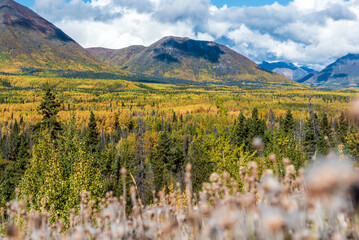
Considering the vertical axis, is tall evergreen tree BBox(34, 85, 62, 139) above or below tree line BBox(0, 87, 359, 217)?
above

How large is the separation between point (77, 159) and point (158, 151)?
5214 cm

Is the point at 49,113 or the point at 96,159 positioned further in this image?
the point at 49,113

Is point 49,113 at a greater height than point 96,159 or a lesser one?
greater

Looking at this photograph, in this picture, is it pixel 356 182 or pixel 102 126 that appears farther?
pixel 102 126

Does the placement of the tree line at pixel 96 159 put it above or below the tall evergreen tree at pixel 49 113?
below

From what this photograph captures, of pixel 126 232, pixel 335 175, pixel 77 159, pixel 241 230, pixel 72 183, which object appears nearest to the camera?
pixel 335 175

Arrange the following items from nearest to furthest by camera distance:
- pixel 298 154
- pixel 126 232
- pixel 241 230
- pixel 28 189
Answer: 1. pixel 241 230
2. pixel 126 232
3. pixel 28 189
4. pixel 298 154

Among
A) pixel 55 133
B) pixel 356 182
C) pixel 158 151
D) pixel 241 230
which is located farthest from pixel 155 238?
pixel 158 151

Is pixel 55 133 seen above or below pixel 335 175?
below

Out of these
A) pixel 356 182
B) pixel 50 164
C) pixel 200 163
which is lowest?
pixel 200 163

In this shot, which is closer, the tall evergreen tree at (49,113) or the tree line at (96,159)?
the tree line at (96,159)

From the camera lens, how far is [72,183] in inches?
729

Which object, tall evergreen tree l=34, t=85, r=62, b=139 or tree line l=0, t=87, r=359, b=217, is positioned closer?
tree line l=0, t=87, r=359, b=217

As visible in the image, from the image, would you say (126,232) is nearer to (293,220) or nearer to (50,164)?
(293,220)
